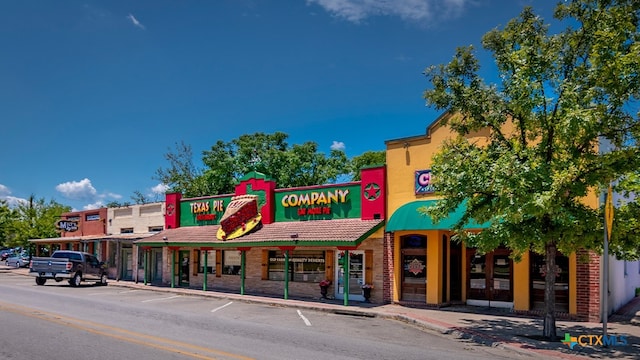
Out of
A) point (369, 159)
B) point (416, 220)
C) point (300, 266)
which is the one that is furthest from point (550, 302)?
point (369, 159)

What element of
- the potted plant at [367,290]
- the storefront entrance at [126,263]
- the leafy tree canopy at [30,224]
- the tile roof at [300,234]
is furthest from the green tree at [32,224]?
the potted plant at [367,290]

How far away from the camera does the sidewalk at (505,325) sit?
36.0 feet

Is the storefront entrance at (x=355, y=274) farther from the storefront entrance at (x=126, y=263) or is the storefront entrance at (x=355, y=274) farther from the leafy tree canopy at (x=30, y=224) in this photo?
the leafy tree canopy at (x=30, y=224)

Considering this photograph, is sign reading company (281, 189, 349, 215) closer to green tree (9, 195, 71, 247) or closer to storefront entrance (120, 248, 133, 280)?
storefront entrance (120, 248, 133, 280)

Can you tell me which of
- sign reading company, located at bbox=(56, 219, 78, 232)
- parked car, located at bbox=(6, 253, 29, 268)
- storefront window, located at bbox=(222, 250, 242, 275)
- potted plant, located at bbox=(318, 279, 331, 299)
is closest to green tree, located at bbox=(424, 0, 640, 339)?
potted plant, located at bbox=(318, 279, 331, 299)

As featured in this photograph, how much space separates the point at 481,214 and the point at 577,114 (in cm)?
339

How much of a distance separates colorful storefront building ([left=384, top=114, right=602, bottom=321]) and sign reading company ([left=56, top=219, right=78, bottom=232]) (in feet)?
105

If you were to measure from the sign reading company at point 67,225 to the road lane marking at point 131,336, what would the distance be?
28.2 meters

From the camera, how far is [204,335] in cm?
1186

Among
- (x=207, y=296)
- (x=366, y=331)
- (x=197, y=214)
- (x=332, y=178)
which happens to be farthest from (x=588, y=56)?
(x=332, y=178)

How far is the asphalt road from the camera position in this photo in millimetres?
9727

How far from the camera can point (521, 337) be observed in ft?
40.8

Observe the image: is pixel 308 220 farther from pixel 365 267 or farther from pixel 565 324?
pixel 565 324

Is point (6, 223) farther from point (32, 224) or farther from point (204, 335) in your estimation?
point (204, 335)
